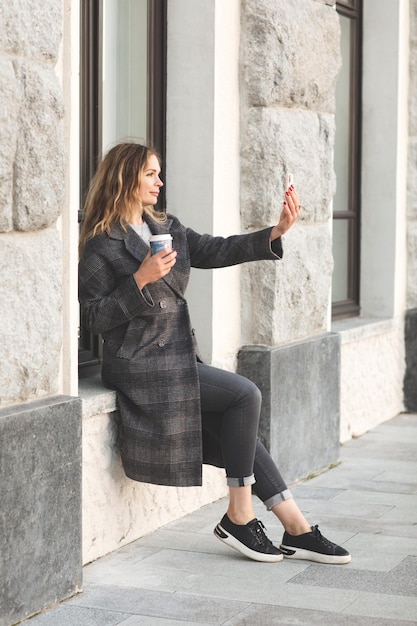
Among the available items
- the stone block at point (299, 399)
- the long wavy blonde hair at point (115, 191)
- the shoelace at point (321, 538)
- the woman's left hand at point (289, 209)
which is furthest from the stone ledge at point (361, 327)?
the long wavy blonde hair at point (115, 191)

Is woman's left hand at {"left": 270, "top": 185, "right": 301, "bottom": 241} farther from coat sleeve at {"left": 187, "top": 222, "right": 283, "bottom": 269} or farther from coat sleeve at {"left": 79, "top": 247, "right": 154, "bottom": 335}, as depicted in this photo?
coat sleeve at {"left": 79, "top": 247, "right": 154, "bottom": 335}

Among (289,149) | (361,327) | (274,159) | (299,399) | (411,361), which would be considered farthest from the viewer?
(411,361)

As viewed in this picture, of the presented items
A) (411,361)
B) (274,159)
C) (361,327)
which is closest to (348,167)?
(361,327)

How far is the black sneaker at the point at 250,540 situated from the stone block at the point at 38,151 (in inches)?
56.5

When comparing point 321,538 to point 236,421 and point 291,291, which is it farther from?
point 291,291

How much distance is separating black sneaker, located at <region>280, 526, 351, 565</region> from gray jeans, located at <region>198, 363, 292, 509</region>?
0.16 m

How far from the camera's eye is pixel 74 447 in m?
4.10

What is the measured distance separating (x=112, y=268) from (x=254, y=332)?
4.39ft

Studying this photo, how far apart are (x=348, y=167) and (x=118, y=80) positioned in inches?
115

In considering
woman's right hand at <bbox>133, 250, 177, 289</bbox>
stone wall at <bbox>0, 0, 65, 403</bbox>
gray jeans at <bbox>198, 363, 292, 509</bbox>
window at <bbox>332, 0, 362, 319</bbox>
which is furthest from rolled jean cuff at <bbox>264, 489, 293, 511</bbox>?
window at <bbox>332, 0, 362, 319</bbox>

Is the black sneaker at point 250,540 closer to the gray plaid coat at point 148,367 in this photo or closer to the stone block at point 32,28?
the gray plaid coat at point 148,367

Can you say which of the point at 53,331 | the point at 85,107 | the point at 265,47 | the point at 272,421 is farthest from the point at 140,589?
the point at 265,47

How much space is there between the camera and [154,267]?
169 inches

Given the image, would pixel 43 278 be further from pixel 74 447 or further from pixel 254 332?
pixel 254 332
